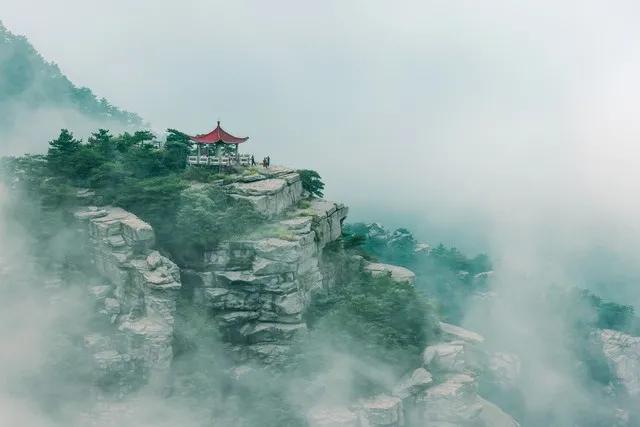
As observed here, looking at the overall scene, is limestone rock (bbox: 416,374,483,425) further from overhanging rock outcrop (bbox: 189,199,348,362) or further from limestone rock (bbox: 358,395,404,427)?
overhanging rock outcrop (bbox: 189,199,348,362)

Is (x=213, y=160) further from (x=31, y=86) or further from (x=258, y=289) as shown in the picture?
(x=31, y=86)

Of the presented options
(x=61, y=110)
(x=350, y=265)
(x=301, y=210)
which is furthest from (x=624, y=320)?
(x=61, y=110)

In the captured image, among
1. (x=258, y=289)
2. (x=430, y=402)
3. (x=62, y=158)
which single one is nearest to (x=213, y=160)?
(x=62, y=158)

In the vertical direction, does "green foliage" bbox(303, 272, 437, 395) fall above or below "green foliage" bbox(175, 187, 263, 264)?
below

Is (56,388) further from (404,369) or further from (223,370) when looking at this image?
(404,369)

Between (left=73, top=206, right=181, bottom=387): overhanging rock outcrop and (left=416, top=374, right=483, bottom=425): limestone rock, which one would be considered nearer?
(left=73, top=206, right=181, bottom=387): overhanging rock outcrop

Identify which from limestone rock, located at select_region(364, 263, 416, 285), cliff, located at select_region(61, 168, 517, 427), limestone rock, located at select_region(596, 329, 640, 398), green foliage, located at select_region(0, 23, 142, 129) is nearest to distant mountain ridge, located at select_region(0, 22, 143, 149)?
green foliage, located at select_region(0, 23, 142, 129)

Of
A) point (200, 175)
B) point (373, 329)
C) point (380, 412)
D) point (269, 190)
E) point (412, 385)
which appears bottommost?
point (380, 412)
